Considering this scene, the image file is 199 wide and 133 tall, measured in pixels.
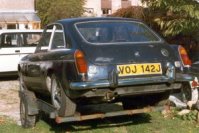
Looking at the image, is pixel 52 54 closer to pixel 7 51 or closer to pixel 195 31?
pixel 195 31

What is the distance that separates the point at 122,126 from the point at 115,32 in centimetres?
176

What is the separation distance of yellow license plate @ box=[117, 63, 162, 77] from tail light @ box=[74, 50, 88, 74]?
511 mm

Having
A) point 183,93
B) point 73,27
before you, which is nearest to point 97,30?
point 73,27

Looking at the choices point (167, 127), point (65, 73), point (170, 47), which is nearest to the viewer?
point (65, 73)

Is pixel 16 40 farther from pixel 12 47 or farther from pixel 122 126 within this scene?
pixel 122 126

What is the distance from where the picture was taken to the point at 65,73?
696 centimetres

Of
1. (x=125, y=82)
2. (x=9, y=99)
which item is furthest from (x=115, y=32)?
(x=9, y=99)

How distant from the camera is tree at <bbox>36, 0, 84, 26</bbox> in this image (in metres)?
49.8

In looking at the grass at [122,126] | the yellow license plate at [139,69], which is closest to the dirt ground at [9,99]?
the grass at [122,126]

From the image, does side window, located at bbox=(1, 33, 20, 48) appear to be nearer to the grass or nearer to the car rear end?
the grass

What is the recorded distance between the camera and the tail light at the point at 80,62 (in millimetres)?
6730

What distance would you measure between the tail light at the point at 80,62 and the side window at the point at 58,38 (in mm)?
643

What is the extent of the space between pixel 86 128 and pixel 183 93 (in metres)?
2.73

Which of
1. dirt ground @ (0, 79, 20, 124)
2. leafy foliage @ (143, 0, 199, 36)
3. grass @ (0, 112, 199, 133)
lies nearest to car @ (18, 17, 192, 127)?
grass @ (0, 112, 199, 133)
